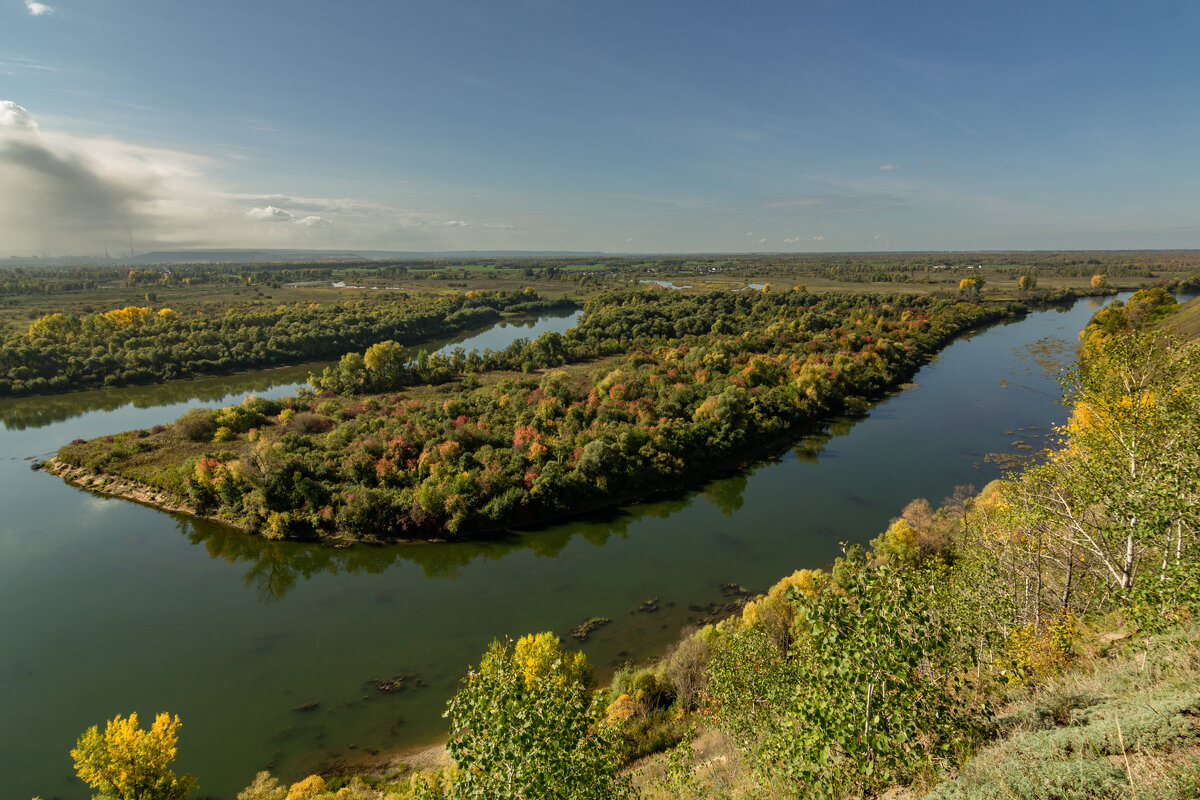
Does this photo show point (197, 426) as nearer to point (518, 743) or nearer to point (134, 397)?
point (134, 397)

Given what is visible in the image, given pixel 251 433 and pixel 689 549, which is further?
pixel 251 433

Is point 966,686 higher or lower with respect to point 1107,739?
lower

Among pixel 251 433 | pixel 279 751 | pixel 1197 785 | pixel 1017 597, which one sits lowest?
pixel 279 751

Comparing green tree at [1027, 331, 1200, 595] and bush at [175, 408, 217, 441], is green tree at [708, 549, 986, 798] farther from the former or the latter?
bush at [175, 408, 217, 441]

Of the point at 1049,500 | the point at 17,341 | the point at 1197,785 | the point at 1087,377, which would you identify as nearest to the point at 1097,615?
the point at 1049,500

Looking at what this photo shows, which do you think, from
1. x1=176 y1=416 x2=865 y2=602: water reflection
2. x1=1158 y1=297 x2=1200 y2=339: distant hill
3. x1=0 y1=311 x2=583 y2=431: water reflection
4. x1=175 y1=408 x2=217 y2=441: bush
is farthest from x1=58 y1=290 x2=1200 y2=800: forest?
x1=0 y1=311 x2=583 y2=431: water reflection

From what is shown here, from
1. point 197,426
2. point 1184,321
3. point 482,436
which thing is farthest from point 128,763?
point 1184,321

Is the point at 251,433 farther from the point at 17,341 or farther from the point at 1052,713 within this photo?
the point at 17,341
